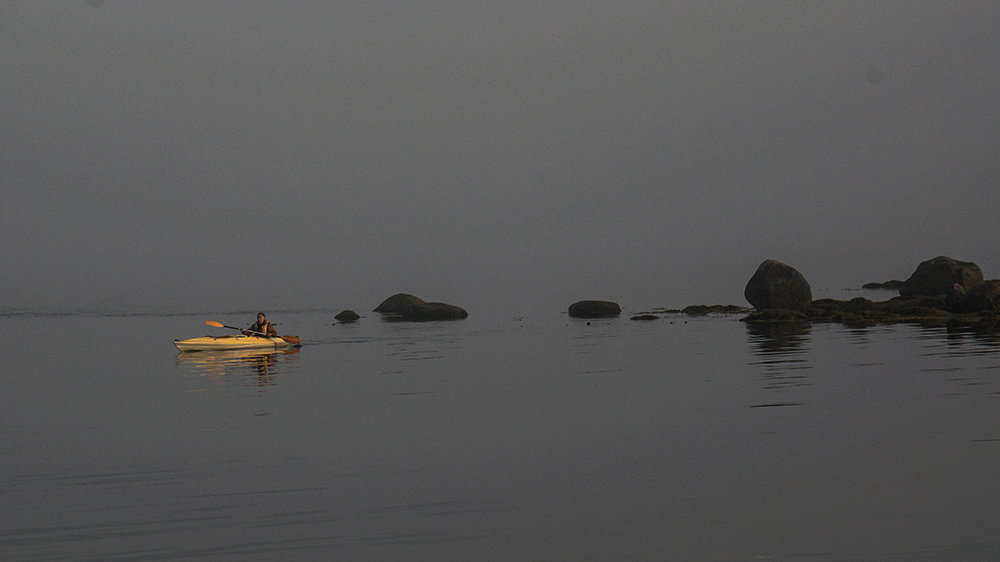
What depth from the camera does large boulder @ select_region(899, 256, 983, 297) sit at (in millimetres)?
58531

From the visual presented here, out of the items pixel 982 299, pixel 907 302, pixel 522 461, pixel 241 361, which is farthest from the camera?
pixel 907 302

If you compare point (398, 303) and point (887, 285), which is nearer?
point (398, 303)

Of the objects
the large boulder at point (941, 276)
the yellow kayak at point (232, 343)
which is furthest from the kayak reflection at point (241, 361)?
the large boulder at point (941, 276)

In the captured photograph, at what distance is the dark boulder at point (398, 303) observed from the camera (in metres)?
81.4

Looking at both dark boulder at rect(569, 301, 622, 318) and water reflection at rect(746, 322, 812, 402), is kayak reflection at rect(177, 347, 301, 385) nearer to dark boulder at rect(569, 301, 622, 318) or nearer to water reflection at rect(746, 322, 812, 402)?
water reflection at rect(746, 322, 812, 402)

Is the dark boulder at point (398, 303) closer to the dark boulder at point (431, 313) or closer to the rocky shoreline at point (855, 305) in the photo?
the rocky shoreline at point (855, 305)

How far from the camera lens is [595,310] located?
74125 millimetres

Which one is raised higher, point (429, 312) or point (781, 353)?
point (429, 312)

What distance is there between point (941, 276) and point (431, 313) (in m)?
38.4

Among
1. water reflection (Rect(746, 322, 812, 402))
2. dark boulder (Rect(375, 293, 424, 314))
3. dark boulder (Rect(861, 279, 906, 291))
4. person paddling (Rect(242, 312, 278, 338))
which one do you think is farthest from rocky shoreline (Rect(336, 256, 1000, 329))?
dark boulder (Rect(861, 279, 906, 291))

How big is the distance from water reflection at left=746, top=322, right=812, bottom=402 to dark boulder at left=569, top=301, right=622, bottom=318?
2090 centimetres

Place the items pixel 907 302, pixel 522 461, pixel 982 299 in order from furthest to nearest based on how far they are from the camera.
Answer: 1. pixel 907 302
2. pixel 982 299
3. pixel 522 461

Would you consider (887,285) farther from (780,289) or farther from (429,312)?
(429,312)

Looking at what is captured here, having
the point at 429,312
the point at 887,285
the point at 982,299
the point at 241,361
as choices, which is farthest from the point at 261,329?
the point at 887,285
